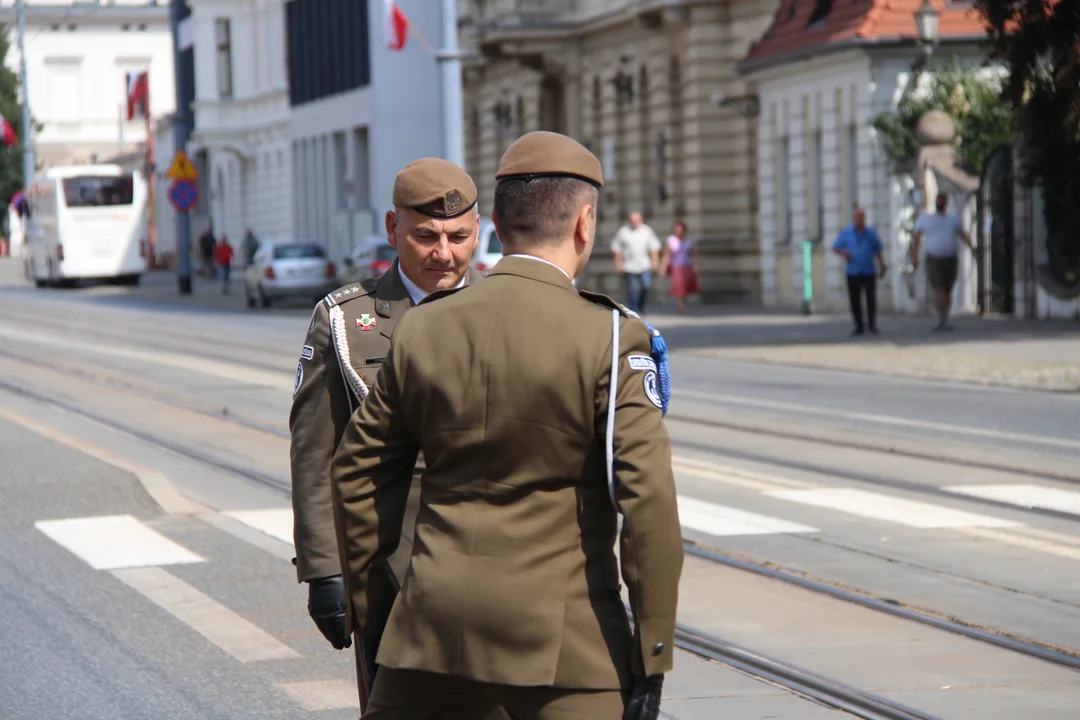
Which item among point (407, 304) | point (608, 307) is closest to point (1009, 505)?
point (407, 304)

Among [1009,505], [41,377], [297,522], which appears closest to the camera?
[297,522]

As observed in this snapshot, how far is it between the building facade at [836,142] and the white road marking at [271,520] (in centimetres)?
1990

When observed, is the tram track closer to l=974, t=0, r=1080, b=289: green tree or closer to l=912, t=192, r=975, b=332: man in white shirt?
l=974, t=0, r=1080, b=289: green tree

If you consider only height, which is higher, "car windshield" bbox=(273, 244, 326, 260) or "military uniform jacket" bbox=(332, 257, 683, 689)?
"military uniform jacket" bbox=(332, 257, 683, 689)

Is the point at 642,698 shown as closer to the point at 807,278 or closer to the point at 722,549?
the point at 722,549

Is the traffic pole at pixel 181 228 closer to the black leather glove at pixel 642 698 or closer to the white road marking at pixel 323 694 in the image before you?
the white road marking at pixel 323 694

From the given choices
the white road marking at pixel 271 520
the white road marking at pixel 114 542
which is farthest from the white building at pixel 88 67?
the white road marking at pixel 114 542

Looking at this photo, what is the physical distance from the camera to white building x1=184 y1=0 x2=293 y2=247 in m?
70.3

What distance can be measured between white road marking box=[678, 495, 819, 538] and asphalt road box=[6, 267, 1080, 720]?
0.8 inches

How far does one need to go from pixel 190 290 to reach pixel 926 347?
31.1 meters

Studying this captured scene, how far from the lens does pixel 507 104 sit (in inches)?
2007

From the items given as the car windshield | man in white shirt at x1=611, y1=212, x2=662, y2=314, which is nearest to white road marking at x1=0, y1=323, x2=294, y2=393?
man in white shirt at x1=611, y1=212, x2=662, y2=314

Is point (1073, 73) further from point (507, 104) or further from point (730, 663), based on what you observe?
point (507, 104)

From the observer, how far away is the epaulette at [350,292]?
467 centimetres
